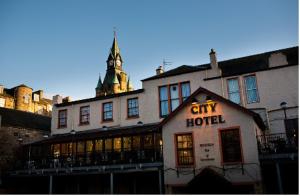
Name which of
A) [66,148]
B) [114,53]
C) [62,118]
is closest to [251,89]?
[66,148]

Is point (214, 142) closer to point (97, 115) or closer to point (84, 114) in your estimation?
point (97, 115)

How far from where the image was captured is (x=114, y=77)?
77188mm

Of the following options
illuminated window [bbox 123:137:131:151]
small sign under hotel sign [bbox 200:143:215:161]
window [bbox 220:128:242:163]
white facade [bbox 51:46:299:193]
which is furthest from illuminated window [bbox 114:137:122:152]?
window [bbox 220:128:242:163]

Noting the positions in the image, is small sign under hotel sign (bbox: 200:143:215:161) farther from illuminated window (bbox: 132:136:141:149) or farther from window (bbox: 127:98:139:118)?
window (bbox: 127:98:139:118)

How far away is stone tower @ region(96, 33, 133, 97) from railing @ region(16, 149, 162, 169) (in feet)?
166

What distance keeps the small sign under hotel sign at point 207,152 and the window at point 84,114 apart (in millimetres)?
13668

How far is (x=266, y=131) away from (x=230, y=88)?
4.32 meters

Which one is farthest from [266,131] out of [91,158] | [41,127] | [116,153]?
[41,127]

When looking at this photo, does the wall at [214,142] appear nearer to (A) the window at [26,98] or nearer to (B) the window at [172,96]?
(B) the window at [172,96]

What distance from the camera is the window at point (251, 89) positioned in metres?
22.1

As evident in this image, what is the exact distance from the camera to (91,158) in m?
22.7

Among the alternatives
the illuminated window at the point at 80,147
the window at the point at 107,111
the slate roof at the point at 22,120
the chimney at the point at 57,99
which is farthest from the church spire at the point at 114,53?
the illuminated window at the point at 80,147

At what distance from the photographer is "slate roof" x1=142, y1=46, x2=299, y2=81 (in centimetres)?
2248

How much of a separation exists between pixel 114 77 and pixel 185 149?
60.8 m
